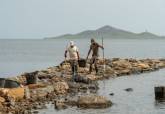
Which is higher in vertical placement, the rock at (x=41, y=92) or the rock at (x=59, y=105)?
the rock at (x=41, y=92)

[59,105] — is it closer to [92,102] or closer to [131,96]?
[92,102]

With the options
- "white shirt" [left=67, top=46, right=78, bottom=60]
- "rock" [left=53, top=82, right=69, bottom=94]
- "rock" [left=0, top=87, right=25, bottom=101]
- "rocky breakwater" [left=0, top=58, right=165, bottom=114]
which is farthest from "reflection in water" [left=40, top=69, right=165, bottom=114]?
"white shirt" [left=67, top=46, right=78, bottom=60]

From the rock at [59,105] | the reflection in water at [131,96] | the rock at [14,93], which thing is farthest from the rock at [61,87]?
the rock at [14,93]

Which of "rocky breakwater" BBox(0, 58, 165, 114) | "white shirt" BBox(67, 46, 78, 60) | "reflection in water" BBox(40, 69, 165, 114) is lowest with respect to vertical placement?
"reflection in water" BBox(40, 69, 165, 114)

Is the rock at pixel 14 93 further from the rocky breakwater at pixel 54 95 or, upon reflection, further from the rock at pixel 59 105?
the rock at pixel 59 105

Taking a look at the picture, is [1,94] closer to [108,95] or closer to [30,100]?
[30,100]

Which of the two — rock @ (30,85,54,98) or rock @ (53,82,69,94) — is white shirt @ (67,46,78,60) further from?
rock @ (30,85,54,98)

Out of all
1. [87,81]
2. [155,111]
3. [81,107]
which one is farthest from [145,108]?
[87,81]

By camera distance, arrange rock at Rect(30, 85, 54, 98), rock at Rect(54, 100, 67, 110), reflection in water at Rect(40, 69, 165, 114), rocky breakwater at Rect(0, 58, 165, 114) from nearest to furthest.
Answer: rocky breakwater at Rect(0, 58, 165, 114)
reflection in water at Rect(40, 69, 165, 114)
rock at Rect(54, 100, 67, 110)
rock at Rect(30, 85, 54, 98)

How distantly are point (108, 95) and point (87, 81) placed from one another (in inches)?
120

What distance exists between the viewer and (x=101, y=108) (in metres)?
22.1

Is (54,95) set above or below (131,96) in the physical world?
above

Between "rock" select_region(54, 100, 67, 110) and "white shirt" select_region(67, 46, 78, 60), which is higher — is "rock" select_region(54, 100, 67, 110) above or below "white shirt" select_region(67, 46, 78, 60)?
below

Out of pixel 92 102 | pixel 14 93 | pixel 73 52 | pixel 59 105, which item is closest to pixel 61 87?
pixel 73 52
